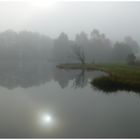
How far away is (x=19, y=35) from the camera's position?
5.10m

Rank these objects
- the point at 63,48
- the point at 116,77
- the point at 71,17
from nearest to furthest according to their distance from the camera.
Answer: the point at 71,17 → the point at 63,48 → the point at 116,77

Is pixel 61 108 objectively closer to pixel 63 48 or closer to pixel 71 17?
pixel 63 48

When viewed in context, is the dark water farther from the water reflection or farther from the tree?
the tree

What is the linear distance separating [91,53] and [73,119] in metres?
2.01

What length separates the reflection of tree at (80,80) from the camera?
20.5 ft

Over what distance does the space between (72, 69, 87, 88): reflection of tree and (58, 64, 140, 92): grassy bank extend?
0.31 meters

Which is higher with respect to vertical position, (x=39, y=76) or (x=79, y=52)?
(x=79, y=52)

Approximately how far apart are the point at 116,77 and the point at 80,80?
1101 mm

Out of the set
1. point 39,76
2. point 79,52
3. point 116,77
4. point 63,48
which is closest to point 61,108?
point 79,52

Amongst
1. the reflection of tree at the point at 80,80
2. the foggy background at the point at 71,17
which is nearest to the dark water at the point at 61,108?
the reflection of tree at the point at 80,80

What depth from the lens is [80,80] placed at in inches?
255

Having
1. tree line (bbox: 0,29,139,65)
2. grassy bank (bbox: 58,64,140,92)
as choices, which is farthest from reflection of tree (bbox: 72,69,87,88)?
tree line (bbox: 0,29,139,65)

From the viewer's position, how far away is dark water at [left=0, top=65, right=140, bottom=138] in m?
3.53

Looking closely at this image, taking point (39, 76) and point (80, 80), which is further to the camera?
point (39, 76)
